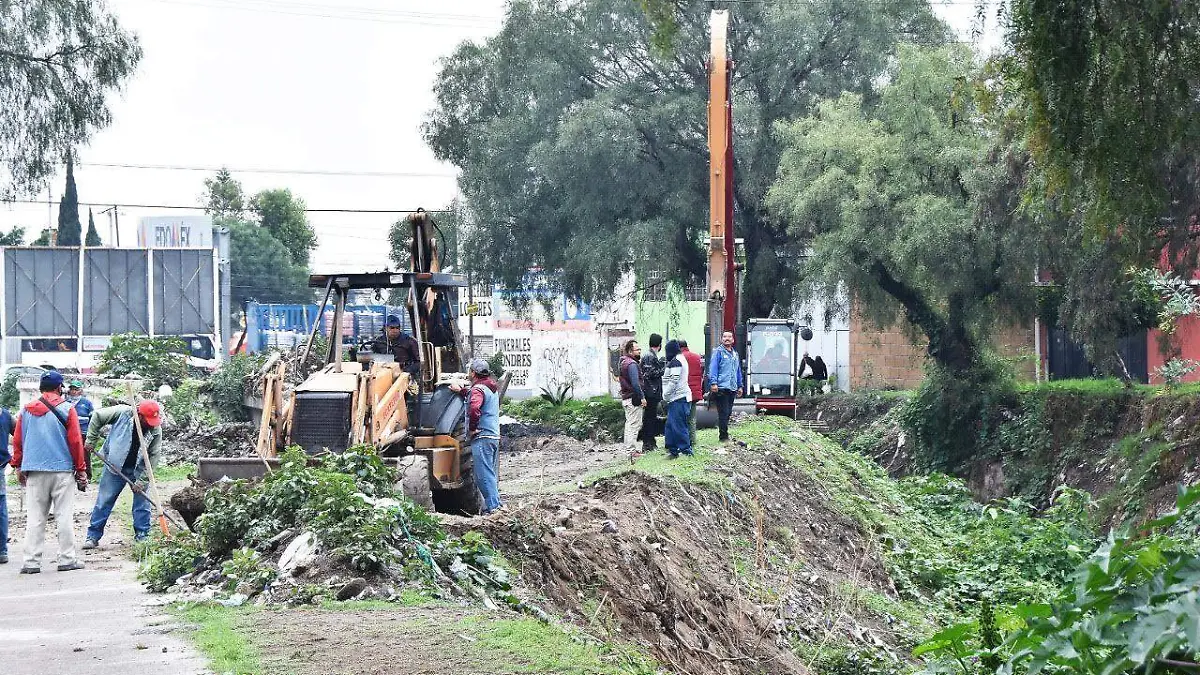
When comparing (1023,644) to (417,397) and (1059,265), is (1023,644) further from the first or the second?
(1059,265)

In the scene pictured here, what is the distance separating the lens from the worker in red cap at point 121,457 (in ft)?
47.9

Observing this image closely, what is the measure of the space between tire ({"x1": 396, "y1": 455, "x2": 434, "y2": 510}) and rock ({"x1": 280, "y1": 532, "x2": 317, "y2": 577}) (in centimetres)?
299

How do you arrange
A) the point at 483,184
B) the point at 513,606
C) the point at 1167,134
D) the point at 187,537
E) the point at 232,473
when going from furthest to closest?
the point at 483,184, the point at 232,473, the point at 187,537, the point at 1167,134, the point at 513,606

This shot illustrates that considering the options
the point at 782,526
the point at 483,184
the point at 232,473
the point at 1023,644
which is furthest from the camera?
the point at 483,184

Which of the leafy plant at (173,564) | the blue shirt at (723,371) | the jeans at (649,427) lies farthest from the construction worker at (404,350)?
the blue shirt at (723,371)

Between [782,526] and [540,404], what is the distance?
72.1ft

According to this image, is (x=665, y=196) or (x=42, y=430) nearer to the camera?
(x=42, y=430)

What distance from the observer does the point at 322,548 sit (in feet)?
33.7

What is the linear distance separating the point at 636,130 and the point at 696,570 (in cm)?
2589

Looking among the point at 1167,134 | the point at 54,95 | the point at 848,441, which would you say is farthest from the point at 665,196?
the point at 1167,134

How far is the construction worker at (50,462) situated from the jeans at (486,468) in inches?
160

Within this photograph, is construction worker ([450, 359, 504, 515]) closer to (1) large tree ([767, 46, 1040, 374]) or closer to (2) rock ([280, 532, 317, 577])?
(2) rock ([280, 532, 317, 577])

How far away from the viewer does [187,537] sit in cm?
1202

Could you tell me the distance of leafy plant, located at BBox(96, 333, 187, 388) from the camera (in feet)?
105
